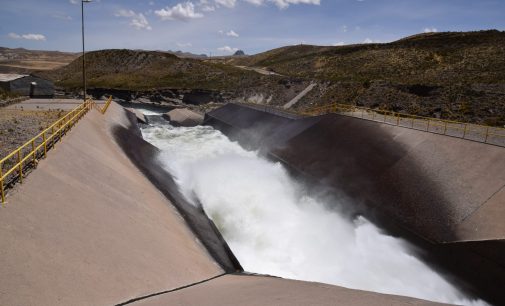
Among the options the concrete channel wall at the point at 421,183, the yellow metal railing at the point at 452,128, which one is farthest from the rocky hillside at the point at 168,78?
the concrete channel wall at the point at 421,183

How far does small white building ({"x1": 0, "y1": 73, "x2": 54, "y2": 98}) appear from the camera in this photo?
45.1m

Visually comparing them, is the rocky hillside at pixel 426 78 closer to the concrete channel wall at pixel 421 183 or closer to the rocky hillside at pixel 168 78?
the rocky hillside at pixel 168 78

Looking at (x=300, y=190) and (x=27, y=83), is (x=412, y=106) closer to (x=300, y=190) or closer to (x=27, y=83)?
(x=300, y=190)

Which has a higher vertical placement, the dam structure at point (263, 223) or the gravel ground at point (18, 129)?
the gravel ground at point (18, 129)

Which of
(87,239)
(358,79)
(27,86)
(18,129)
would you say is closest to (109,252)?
(87,239)

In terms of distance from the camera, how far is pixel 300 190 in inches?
866

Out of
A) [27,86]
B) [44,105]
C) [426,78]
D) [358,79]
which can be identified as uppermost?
[426,78]

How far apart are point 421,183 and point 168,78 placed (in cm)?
8053

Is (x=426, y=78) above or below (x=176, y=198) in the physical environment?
above

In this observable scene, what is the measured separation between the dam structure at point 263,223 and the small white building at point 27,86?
90.8 ft

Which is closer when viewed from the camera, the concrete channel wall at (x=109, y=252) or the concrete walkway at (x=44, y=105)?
the concrete channel wall at (x=109, y=252)

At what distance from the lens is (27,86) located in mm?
47500

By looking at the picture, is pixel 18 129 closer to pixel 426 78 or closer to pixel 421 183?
pixel 421 183

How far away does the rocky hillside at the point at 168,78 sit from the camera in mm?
66375
